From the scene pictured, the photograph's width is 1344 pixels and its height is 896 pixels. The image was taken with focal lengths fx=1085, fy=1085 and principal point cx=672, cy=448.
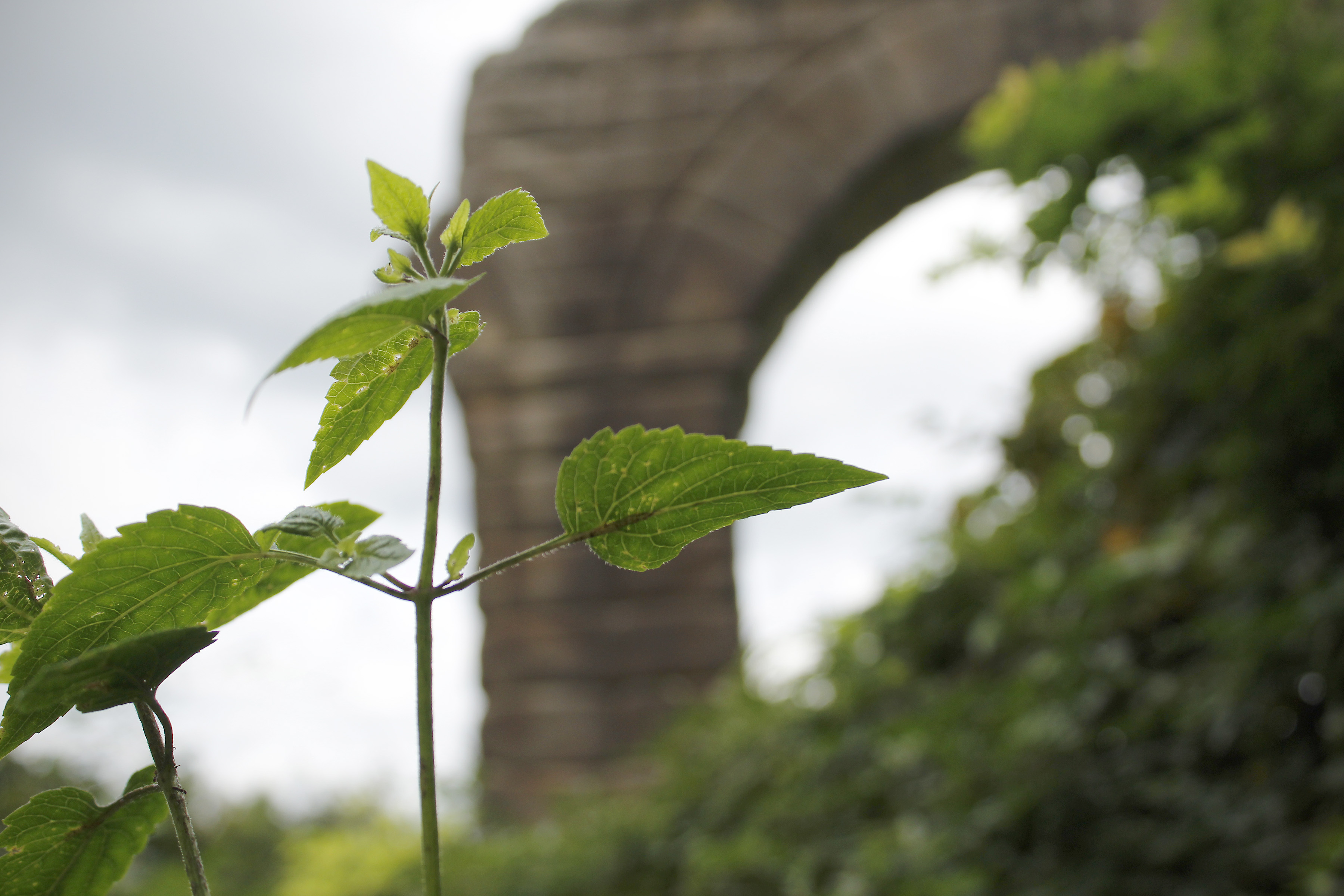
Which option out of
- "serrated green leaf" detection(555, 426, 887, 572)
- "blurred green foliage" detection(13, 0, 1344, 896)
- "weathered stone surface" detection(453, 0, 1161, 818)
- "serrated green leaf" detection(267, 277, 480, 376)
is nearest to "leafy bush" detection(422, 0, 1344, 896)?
"blurred green foliage" detection(13, 0, 1344, 896)

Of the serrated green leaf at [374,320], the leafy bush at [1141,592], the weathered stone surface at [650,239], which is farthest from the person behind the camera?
the weathered stone surface at [650,239]

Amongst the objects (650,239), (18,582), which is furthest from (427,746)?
(650,239)

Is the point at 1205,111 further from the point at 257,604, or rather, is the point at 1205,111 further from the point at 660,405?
the point at 660,405

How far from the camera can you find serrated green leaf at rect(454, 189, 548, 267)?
316 mm

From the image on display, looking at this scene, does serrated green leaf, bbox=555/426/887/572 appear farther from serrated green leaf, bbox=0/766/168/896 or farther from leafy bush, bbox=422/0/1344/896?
leafy bush, bbox=422/0/1344/896

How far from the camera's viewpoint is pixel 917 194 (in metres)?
4.85

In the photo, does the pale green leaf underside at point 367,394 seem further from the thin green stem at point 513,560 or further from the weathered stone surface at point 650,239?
the weathered stone surface at point 650,239

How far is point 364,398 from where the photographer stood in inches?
13.1

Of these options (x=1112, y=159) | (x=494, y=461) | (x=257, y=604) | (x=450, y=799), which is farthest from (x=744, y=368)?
(x=257, y=604)

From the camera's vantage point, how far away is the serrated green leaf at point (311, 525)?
0.29 metres

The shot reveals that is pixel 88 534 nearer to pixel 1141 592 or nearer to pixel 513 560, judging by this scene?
pixel 513 560

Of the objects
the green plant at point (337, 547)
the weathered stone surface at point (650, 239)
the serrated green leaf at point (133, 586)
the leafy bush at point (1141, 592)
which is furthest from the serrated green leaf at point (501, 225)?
the weathered stone surface at point (650, 239)

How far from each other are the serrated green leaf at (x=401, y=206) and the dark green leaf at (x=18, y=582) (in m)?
0.13

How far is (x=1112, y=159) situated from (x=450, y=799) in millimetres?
3070
